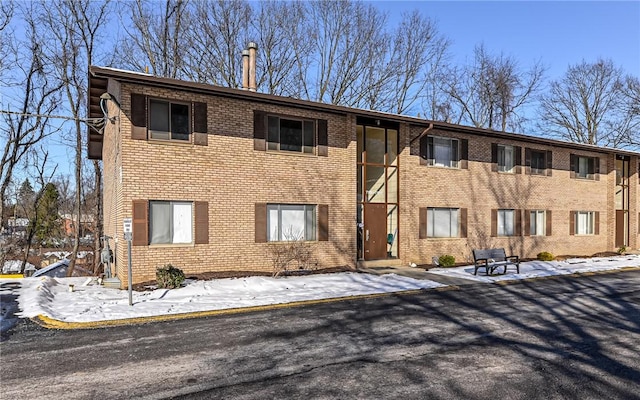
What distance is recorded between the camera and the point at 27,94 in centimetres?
2669

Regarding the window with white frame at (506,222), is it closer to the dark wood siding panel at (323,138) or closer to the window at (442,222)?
the window at (442,222)

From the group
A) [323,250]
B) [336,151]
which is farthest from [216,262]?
[336,151]

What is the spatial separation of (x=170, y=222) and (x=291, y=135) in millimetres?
5079

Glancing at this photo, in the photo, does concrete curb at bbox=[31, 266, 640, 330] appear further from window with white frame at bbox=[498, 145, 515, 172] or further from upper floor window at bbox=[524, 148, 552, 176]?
upper floor window at bbox=[524, 148, 552, 176]

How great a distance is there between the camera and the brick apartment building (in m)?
12.1

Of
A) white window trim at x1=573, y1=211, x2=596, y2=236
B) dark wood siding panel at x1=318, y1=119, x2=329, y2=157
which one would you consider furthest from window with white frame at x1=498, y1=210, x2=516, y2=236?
dark wood siding panel at x1=318, y1=119, x2=329, y2=157

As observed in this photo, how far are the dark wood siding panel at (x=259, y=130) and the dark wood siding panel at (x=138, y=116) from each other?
339cm

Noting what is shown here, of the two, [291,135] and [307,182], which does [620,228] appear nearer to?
[307,182]

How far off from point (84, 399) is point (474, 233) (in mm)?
17195

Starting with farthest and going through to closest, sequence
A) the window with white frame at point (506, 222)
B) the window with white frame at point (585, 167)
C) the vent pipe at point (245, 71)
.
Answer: the window with white frame at point (585, 167)
the window with white frame at point (506, 222)
the vent pipe at point (245, 71)

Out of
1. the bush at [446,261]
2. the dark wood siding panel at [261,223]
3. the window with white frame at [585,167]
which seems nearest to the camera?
the dark wood siding panel at [261,223]

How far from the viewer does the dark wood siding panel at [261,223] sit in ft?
44.5

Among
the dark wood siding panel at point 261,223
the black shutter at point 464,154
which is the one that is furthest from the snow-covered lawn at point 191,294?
the black shutter at point 464,154

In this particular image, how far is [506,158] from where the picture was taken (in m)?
20.1
